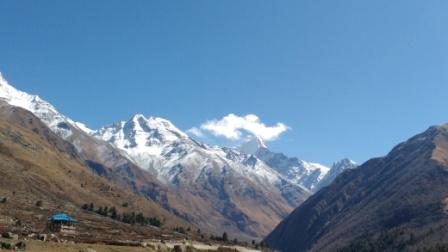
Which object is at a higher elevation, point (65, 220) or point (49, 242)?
point (65, 220)

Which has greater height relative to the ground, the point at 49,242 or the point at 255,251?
the point at 255,251

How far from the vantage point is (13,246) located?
9262cm

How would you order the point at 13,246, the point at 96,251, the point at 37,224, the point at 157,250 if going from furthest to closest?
the point at 37,224 → the point at 157,250 → the point at 96,251 → the point at 13,246

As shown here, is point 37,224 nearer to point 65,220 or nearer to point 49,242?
point 65,220

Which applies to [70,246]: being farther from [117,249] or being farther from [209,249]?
[209,249]

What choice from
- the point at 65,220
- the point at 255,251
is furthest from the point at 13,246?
the point at 255,251

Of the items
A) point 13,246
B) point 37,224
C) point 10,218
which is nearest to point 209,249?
point 37,224

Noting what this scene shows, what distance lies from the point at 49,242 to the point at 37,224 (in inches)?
2203

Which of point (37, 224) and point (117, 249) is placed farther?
point (37, 224)

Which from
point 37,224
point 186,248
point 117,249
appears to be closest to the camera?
point 117,249

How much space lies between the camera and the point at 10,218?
163125 millimetres

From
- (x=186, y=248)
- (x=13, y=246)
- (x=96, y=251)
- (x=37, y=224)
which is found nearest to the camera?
(x=13, y=246)

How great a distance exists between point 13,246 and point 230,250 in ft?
284

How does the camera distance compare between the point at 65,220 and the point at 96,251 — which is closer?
the point at 96,251
